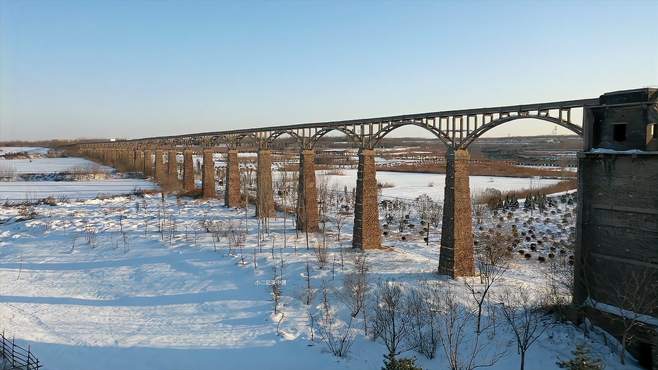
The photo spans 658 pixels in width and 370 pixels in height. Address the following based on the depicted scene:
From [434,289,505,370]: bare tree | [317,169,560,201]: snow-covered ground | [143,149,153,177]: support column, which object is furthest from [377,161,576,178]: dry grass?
[434,289,505,370]: bare tree

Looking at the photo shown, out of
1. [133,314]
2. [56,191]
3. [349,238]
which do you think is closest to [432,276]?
[349,238]

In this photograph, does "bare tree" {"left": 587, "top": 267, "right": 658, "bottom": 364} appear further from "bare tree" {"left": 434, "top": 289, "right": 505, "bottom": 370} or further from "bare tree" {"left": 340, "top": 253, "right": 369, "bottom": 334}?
"bare tree" {"left": 340, "top": 253, "right": 369, "bottom": 334}

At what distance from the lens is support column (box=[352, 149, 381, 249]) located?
21.8m

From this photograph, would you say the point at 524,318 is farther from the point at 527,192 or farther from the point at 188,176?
the point at 527,192

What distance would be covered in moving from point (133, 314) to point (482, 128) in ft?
45.9

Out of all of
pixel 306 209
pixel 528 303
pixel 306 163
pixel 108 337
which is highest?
pixel 306 163

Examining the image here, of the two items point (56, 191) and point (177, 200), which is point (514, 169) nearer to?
point (177, 200)

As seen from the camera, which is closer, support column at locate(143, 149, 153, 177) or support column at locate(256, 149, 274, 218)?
support column at locate(256, 149, 274, 218)

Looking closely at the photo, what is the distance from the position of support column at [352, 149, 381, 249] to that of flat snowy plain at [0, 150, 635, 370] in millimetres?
827

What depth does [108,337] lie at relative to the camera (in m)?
14.6

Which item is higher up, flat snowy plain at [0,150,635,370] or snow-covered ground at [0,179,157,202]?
snow-covered ground at [0,179,157,202]

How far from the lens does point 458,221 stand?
17.5 meters

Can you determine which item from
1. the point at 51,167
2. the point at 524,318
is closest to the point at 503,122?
the point at 524,318

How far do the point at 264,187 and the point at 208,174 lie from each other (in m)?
12.4
